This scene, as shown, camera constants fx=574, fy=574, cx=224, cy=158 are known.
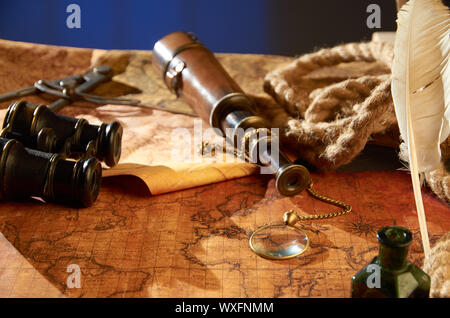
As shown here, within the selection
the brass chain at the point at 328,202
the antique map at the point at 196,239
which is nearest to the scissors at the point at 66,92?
the antique map at the point at 196,239

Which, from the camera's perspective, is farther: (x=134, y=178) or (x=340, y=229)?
(x=134, y=178)

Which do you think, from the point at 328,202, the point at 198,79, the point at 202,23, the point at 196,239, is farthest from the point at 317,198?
the point at 202,23

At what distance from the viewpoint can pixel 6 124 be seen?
158 centimetres

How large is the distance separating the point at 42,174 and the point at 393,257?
2.82ft

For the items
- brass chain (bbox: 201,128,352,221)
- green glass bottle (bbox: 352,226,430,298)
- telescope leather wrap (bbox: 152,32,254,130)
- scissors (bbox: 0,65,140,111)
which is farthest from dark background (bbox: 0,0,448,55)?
green glass bottle (bbox: 352,226,430,298)

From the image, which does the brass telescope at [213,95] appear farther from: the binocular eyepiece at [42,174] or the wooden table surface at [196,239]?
the binocular eyepiece at [42,174]

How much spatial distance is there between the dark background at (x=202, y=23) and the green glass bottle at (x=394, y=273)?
2.74 metres

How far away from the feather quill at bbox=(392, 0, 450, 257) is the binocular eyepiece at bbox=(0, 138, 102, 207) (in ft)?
2.52

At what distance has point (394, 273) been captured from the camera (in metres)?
1.05

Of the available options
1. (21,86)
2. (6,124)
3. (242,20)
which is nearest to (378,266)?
(6,124)

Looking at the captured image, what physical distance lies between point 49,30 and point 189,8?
0.93m

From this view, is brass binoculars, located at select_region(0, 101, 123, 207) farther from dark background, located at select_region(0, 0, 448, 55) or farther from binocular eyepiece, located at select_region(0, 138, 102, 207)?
dark background, located at select_region(0, 0, 448, 55)

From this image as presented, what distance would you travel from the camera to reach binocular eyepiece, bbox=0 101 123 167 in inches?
61.8
